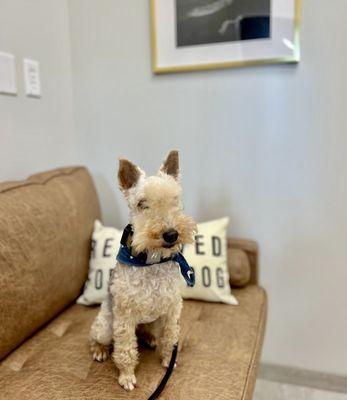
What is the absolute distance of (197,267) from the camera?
1.45 m

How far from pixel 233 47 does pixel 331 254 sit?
3.18ft

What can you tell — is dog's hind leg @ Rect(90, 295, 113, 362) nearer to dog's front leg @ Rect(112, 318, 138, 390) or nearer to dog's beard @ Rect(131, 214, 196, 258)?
dog's front leg @ Rect(112, 318, 138, 390)

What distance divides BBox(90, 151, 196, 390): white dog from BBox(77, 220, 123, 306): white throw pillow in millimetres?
344

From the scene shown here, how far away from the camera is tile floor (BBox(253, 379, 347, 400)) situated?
1593mm

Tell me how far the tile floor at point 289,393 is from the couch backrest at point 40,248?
36.9 inches

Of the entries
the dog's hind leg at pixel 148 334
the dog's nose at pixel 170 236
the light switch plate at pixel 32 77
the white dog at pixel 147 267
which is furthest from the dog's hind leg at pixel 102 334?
the light switch plate at pixel 32 77

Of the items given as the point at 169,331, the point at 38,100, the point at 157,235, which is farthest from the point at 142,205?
the point at 38,100

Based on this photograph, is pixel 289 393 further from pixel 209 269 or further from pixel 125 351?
pixel 125 351

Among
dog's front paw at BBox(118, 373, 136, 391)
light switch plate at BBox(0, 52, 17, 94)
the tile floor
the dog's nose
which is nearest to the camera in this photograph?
the dog's nose

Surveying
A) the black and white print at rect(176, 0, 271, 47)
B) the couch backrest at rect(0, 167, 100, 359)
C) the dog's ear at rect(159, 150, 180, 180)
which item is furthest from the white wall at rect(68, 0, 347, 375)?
the dog's ear at rect(159, 150, 180, 180)

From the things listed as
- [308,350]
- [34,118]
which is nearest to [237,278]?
[308,350]

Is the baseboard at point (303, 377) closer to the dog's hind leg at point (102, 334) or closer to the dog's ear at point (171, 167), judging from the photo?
the dog's hind leg at point (102, 334)

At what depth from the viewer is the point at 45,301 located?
1256 mm

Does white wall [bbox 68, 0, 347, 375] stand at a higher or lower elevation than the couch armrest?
higher
